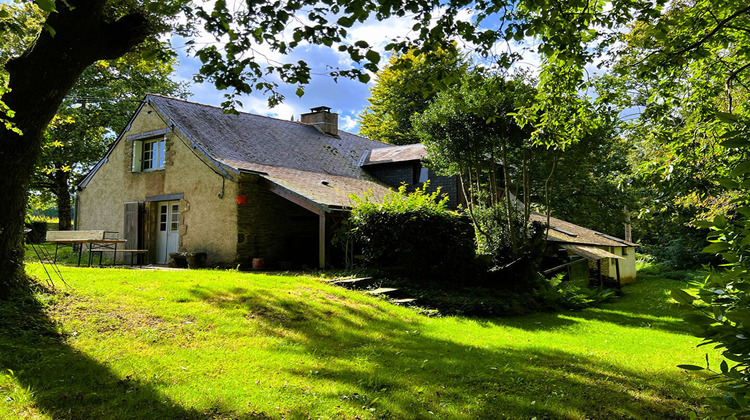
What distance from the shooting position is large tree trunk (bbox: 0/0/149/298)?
5.70 metres

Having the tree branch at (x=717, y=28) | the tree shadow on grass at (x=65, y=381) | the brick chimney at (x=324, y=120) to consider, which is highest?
the brick chimney at (x=324, y=120)

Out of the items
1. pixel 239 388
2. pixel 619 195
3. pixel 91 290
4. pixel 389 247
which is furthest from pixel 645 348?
pixel 619 195

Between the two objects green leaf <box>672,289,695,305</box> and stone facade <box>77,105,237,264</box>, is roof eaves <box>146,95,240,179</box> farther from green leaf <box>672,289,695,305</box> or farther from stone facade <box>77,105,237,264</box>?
green leaf <box>672,289,695,305</box>

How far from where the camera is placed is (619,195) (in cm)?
2325

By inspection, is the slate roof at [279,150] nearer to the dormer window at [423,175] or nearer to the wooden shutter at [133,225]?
the dormer window at [423,175]

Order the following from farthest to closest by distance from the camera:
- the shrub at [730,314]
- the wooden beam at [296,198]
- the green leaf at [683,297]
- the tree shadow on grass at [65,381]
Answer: the wooden beam at [296,198]
the tree shadow on grass at [65,381]
the green leaf at [683,297]
the shrub at [730,314]

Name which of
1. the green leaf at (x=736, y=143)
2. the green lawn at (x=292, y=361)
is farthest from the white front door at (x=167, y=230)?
the green leaf at (x=736, y=143)

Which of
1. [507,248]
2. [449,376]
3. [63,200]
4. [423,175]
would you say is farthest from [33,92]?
[63,200]

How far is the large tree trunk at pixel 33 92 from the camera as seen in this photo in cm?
570

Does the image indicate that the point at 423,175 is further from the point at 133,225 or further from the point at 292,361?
the point at 292,361

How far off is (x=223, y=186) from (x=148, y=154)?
4.58m

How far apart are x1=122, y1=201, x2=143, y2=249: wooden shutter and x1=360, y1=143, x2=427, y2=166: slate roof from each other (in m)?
8.93

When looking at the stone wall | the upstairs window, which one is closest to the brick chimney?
the stone wall

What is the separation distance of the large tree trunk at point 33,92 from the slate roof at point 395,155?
13423mm
